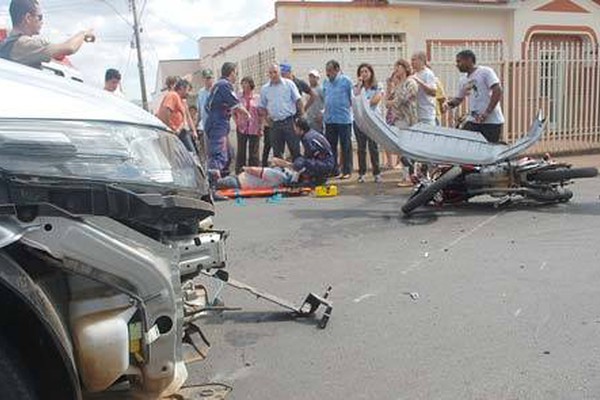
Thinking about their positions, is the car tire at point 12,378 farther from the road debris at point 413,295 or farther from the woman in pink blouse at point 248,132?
the woman in pink blouse at point 248,132

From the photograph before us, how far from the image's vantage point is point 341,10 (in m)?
13.9

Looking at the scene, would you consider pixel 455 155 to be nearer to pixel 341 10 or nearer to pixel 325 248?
pixel 325 248

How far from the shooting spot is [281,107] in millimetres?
10539

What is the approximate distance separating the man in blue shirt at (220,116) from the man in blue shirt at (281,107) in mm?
548

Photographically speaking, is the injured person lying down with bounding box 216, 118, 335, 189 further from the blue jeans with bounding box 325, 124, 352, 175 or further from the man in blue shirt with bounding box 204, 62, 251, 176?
the blue jeans with bounding box 325, 124, 352, 175

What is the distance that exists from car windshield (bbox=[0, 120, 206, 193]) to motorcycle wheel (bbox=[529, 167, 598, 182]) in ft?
18.5

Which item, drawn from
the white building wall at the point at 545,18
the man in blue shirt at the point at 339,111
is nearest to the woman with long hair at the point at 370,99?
the man in blue shirt at the point at 339,111

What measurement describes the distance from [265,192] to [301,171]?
1.94ft

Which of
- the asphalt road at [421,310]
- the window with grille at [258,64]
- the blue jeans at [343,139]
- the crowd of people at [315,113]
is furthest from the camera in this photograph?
the window with grille at [258,64]

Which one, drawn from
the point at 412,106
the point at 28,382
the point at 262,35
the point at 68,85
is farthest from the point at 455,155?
the point at 262,35

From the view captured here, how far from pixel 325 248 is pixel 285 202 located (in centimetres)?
270

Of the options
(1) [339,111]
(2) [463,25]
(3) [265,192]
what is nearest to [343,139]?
(1) [339,111]

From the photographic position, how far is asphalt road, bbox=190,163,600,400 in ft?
11.5

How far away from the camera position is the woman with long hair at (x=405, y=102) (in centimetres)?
959
